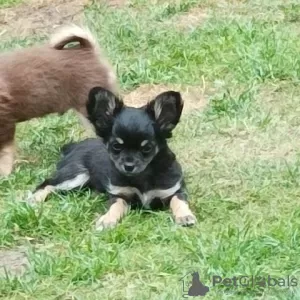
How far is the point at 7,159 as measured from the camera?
6.86 m

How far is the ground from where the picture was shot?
478 centimetres

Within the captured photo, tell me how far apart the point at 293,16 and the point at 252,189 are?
3.76 metres

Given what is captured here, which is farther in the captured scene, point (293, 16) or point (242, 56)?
point (293, 16)

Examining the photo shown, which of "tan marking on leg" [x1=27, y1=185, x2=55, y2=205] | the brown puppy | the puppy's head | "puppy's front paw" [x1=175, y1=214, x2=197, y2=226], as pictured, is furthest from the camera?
the brown puppy

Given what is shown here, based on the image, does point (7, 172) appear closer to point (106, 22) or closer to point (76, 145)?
point (76, 145)

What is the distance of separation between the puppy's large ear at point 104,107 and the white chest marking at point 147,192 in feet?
1.10

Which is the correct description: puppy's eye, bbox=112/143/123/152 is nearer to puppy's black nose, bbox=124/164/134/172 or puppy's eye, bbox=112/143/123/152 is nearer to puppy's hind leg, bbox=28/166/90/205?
puppy's black nose, bbox=124/164/134/172

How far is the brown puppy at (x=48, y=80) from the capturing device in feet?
22.7

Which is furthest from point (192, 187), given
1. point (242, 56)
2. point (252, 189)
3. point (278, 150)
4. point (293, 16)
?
point (293, 16)

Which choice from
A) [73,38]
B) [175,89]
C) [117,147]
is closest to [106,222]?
[117,147]

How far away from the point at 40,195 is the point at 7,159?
0.94 m

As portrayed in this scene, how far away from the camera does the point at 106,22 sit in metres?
9.52

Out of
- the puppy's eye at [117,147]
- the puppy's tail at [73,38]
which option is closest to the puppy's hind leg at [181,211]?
the puppy's eye at [117,147]

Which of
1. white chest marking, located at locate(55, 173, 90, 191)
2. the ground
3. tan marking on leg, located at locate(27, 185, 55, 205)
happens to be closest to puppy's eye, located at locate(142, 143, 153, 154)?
the ground
